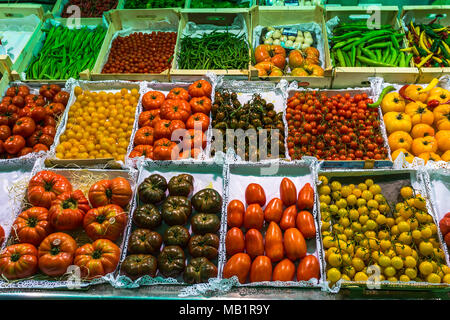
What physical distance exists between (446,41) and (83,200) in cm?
503

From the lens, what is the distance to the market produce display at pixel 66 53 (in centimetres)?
485

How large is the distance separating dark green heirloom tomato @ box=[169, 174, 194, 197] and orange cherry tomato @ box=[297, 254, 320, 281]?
1.23m

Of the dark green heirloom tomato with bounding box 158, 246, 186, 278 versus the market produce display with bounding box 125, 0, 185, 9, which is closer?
the dark green heirloom tomato with bounding box 158, 246, 186, 278

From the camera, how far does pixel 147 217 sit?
3.07 meters

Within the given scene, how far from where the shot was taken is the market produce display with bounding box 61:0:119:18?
5.65 meters

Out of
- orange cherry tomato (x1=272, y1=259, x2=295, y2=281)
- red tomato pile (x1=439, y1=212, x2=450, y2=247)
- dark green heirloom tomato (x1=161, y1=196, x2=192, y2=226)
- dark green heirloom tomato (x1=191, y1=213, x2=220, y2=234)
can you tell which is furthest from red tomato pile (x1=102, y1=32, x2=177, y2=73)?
red tomato pile (x1=439, y1=212, x2=450, y2=247)

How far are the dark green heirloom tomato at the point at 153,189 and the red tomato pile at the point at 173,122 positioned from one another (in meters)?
0.39

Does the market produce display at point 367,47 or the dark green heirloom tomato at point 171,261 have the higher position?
the market produce display at point 367,47

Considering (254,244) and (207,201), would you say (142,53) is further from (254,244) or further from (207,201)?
(254,244)

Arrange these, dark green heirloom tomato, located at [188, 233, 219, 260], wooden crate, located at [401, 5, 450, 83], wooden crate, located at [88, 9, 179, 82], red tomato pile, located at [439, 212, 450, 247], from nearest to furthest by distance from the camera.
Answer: dark green heirloom tomato, located at [188, 233, 219, 260] → red tomato pile, located at [439, 212, 450, 247] → wooden crate, located at [401, 5, 450, 83] → wooden crate, located at [88, 9, 179, 82]

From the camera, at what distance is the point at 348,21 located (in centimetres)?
518

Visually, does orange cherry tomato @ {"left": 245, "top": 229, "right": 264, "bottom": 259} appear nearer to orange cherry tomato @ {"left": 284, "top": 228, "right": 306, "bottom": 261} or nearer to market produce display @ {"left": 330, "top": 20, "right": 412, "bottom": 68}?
orange cherry tomato @ {"left": 284, "top": 228, "right": 306, "bottom": 261}

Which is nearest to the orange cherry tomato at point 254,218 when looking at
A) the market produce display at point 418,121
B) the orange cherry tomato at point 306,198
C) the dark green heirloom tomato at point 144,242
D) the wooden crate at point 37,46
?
the orange cherry tomato at point 306,198

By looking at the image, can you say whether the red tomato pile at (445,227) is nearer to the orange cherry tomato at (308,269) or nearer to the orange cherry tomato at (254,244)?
the orange cherry tomato at (308,269)
